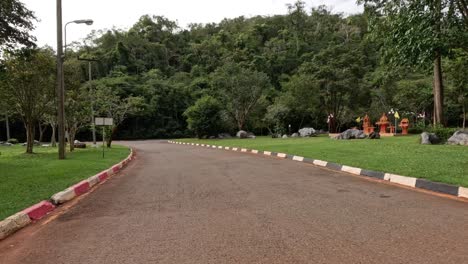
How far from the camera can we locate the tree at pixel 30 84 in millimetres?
21266

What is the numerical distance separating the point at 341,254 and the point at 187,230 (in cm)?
208

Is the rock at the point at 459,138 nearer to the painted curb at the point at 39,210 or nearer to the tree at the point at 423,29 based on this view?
the tree at the point at 423,29

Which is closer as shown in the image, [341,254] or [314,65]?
[341,254]

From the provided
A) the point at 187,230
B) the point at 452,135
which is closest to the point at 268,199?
the point at 187,230

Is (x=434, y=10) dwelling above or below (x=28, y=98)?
above

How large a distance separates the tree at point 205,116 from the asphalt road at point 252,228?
122 feet

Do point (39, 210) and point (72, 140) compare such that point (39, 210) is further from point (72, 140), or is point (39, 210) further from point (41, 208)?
point (72, 140)

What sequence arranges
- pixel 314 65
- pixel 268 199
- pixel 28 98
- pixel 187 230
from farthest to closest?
pixel 314 65 → pixel 28 98 → pixel 268 199 → pixel 187 230

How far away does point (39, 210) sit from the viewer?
752 cm

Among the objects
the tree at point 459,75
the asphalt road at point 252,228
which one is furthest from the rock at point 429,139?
the asphalt road at point 252,228

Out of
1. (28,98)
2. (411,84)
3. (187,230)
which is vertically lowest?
(187,230)

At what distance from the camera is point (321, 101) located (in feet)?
147

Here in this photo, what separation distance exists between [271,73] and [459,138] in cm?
5323

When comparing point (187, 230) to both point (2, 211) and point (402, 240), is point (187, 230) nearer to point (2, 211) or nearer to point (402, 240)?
point (402, 240)
